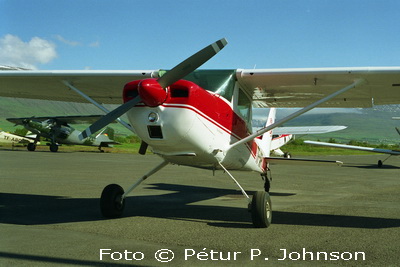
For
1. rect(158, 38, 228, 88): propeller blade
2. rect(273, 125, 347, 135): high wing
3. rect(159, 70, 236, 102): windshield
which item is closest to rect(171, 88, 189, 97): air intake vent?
rect(158, 38, 228, 88): propeller blade

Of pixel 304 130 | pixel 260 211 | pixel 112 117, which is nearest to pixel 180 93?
pixel 112 117

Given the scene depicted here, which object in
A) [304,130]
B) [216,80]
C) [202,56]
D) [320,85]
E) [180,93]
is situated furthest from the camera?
[304,130]

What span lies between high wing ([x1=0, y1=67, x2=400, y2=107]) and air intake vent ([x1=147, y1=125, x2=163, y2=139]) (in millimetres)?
1624

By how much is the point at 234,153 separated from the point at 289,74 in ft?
5.44

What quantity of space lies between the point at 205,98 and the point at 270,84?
2.39m

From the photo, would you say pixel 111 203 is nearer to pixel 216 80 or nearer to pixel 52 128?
pixel 216 80

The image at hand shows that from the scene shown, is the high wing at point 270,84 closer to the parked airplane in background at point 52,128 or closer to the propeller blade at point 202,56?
the propeller blade at point 202,56

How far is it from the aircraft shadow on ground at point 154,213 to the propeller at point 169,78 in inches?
69.6

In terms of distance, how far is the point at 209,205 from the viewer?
8.62 m

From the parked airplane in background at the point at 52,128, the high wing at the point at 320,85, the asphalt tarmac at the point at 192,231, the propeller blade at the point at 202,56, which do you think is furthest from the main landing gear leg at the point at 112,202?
the parked airplane in background at the point at 52,128

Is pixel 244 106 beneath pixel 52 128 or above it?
beneath

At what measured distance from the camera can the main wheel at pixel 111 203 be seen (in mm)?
6684

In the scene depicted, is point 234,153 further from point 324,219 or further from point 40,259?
point 40,259

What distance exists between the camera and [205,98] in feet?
19.3
